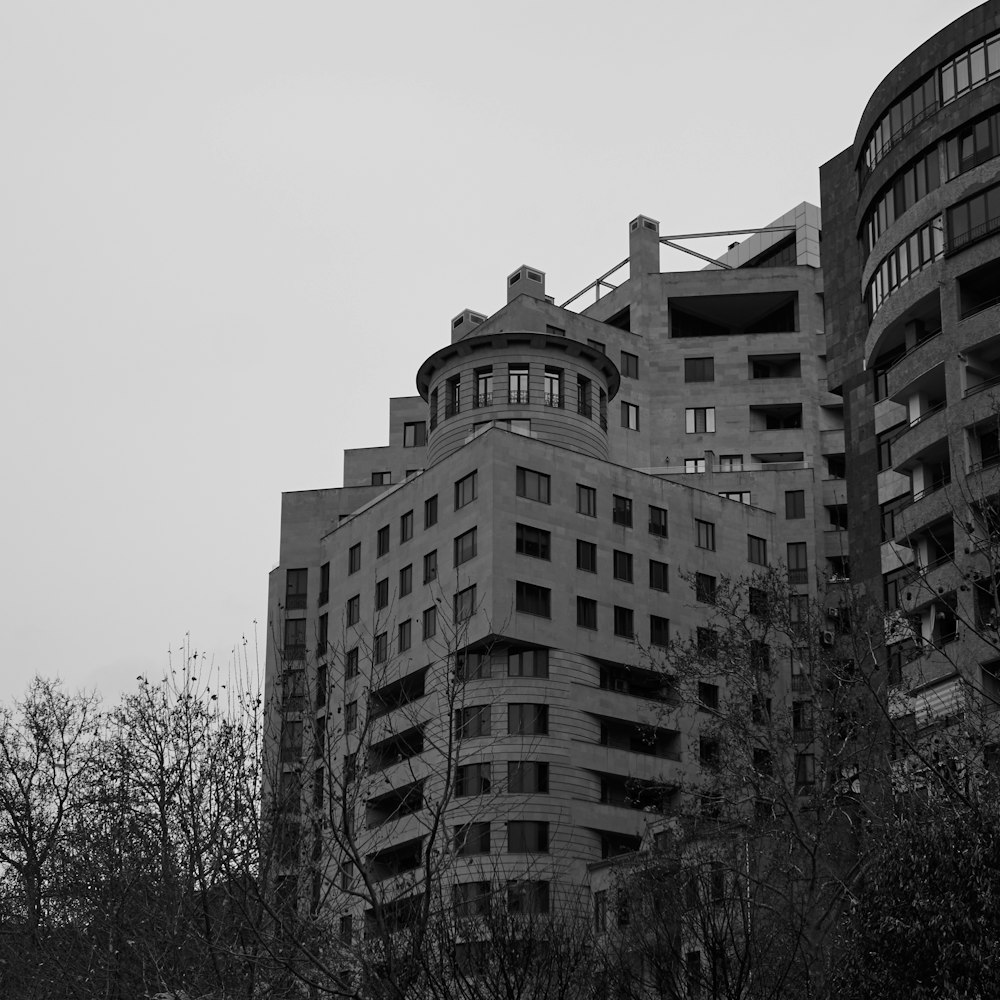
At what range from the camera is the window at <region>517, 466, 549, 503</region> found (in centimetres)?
7944

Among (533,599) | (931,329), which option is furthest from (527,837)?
(931,329)

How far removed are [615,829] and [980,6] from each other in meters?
37.8

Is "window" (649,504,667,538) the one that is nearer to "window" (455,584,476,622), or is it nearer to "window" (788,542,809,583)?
"window" (455,584,476,622)

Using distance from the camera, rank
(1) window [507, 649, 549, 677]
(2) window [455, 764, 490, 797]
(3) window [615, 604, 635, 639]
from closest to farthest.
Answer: (2) window [455, 764, 490, 797], (1) window [507, 649, 549, 677], (3) window [615, 604, 635, 639]

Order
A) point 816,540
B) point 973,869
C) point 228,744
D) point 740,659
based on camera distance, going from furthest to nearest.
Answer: point 816,540 < point 740,659 < point 228,744 < point 973,869

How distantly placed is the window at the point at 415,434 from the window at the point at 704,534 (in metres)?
29.3

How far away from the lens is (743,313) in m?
114

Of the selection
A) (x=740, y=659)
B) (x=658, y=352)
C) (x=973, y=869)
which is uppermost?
(x=658, y=352)

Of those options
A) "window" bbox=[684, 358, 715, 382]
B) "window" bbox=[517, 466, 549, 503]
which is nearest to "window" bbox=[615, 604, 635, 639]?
"window" bbox=[517, 466, 549, 503]

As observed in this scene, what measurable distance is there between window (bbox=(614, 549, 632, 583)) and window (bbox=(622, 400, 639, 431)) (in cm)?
2575

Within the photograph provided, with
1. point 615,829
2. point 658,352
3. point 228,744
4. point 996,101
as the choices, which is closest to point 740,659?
point 228,744

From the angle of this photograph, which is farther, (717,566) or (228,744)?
(717,566)

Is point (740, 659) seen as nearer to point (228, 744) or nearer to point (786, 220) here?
point (228, 744)

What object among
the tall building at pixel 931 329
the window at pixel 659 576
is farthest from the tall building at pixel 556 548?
the tall building at pixel 931 329
